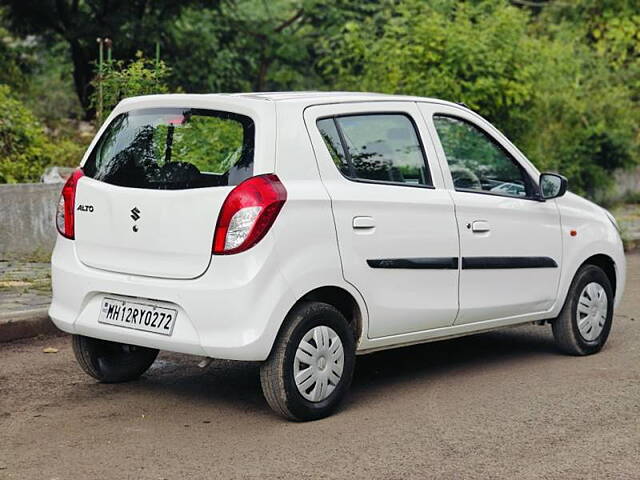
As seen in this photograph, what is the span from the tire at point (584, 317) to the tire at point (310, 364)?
6.93ft

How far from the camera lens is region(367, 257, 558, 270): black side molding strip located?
22.5ft

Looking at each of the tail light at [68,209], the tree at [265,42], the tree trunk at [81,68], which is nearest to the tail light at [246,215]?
the tail light at [68,209]

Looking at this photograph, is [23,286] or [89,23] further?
[89,23]

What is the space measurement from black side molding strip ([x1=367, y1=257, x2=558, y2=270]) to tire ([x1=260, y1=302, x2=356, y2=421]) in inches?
17.7

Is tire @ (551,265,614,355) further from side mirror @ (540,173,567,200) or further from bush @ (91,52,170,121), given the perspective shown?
bush @ (91,52,170,121)

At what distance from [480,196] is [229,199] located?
1897mm

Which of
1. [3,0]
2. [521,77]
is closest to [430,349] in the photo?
[521,77]

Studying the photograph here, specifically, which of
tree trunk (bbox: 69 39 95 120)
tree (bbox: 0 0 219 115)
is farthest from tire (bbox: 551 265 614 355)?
tree trunk (bbox: 69 39 95 120)

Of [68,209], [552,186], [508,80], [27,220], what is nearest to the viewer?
[68,209]

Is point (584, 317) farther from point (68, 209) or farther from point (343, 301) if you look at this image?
point (68, 209)

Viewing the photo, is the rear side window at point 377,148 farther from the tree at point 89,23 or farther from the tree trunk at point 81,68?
the tree trunk at point 81,68

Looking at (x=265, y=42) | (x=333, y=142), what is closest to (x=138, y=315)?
(x=333, y=142)

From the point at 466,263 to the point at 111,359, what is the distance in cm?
216

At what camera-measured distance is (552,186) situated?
793 centimetres
